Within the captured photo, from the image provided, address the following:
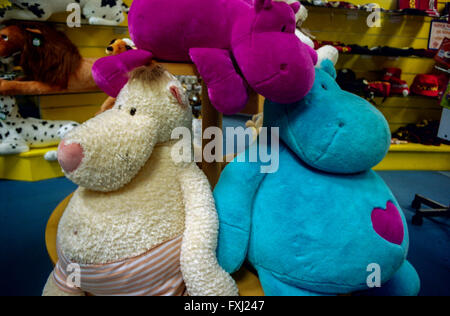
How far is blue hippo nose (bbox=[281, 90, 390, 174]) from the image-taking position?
0.63 metres

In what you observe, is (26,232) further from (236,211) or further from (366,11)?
(366,11)

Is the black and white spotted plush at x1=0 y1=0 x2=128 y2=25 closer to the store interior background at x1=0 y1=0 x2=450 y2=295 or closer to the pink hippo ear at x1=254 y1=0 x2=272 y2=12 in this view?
the store interior background at x1=0 y1=0 x2=450 y2=295

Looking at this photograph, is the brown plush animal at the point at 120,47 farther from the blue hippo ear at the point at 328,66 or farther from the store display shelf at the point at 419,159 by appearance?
the store display shelf at the point at 419,159

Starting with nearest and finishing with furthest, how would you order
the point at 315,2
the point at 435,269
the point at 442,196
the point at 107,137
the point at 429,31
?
the point at 107,137
the point at 435,269
the point at 442,196
the point at 315,2
the point at 429,31

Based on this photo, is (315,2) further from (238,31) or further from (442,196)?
(238,31)

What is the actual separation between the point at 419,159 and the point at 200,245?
282cm

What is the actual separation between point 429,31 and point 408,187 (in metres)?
1.65

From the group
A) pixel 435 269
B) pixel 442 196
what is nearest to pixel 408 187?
pixel 442 196

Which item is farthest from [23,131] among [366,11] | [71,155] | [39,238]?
[366,11]

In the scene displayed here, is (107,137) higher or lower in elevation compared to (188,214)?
higher

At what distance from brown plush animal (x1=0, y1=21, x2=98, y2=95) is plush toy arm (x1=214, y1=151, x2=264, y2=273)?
6.00 feet

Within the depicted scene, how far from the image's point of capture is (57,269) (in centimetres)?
69

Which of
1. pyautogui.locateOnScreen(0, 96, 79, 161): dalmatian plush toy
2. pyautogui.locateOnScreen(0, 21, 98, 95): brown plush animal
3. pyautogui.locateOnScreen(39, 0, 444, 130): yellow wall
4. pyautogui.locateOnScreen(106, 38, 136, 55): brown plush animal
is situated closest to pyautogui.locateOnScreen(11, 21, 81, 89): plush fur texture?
pyautogui.locateOnScreen(0, 21, 98, 95): brown plush animal
